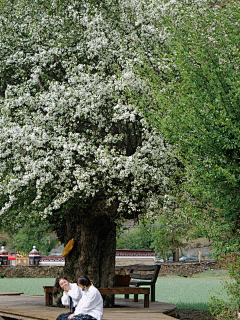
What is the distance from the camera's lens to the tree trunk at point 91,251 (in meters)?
12.5

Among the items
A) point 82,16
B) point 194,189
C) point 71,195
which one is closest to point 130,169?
point 71,195

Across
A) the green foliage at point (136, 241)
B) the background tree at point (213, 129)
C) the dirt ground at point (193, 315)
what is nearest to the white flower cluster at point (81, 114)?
the background tree at point (213, 129)

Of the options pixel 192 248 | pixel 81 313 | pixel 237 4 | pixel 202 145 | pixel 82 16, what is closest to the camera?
pixel 81 313

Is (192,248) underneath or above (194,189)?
underneath

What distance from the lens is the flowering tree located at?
11000mm

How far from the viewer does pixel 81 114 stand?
11.3 meters

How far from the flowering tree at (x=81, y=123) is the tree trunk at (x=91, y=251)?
0.09 ft

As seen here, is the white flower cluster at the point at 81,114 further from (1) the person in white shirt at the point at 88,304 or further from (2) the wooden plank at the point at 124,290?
(1) the person in white shirt at the point at 88,304

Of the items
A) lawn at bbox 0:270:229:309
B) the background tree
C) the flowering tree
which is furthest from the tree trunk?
the background tree

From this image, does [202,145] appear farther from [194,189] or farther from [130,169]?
[130,169]

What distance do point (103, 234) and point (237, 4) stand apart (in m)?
7.28

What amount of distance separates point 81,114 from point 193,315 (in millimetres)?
7051

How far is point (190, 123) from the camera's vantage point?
8.09 metres

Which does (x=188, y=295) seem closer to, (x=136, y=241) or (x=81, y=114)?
(x=81, y=114)
